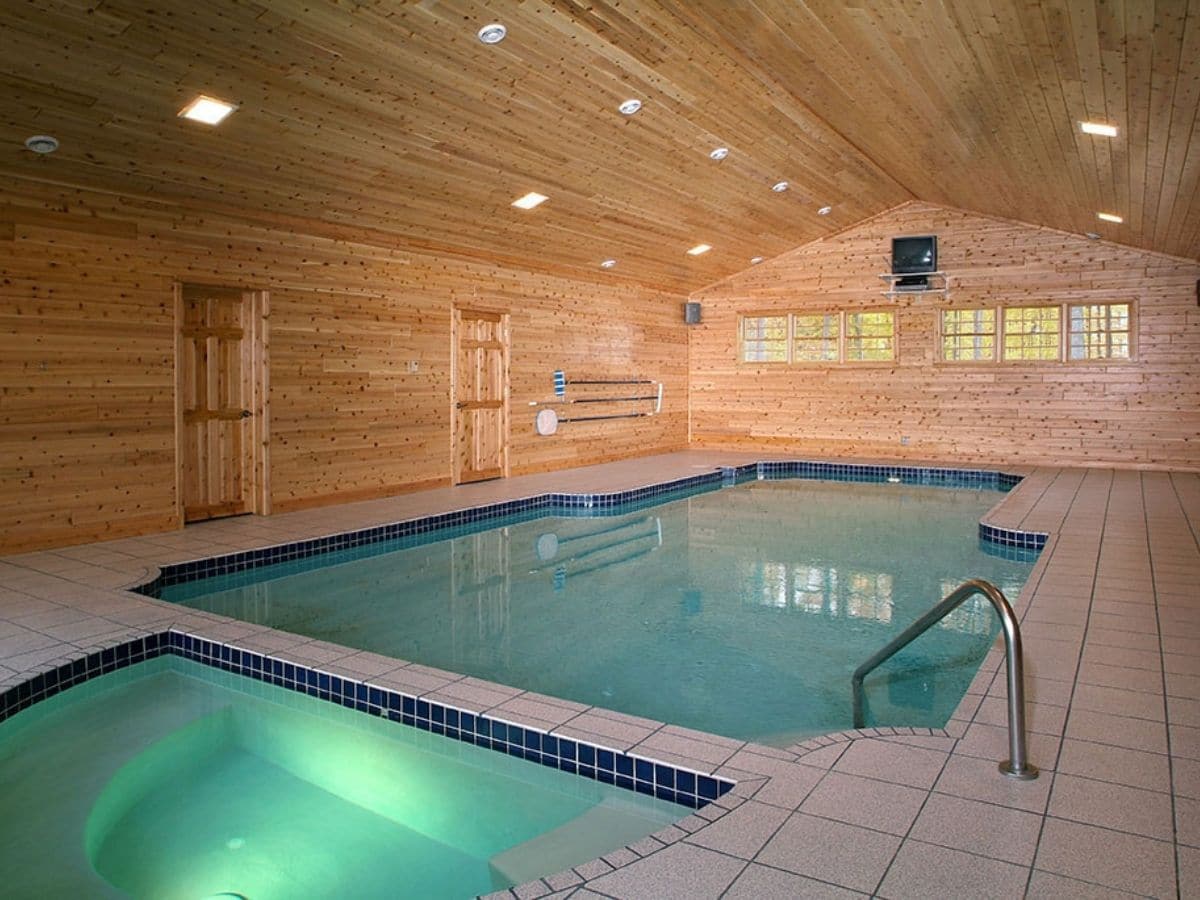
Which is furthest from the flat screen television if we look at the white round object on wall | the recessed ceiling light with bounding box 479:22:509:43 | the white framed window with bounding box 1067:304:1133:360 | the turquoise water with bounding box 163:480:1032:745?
the recessed ceiling light with bounding box 479:22:509:43

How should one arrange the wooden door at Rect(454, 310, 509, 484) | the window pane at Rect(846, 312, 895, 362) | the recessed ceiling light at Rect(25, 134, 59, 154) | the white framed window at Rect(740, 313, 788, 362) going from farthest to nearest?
the white framed window at Rect(740, 313, 788, 362)
the window pane at Rect(846, 312, 895, 362)
the wooden door at Rect(454, 310, 509, 484)
the recessed ceiling light at Rect(25, 134, 59, 154)

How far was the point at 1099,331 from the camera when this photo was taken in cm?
1088

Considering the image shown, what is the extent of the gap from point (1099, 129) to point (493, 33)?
390 centimetres

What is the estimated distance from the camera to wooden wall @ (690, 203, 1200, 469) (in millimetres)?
10500

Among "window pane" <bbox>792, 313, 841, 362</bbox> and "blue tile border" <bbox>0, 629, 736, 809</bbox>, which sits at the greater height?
"window pane" <bbox>792, 313, 841, 362</bbox>

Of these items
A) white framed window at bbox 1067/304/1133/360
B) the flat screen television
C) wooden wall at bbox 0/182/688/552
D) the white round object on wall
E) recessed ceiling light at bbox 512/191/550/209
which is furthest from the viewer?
the flat screen television

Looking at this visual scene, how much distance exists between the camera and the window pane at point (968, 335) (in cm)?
1147

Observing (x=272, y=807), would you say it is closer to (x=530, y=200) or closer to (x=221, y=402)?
(x=221, y=402)

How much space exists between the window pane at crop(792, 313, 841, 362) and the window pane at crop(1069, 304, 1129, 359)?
2.91 meters

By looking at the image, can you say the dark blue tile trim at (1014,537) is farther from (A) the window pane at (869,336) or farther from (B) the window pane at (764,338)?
(B) the window pane at (764,338)

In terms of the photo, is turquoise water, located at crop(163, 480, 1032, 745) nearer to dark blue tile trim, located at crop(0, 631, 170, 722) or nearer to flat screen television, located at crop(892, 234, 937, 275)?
dark blue tile trim, located at crop(0, 631, 170, 722)

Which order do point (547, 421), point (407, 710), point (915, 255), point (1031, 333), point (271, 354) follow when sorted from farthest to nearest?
point (915, 255) → point (1031, 333) → point (547, 421) → point (271, 354) → point (407, 710)

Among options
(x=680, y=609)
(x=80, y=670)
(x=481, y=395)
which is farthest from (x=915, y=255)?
(x=80, y=670)

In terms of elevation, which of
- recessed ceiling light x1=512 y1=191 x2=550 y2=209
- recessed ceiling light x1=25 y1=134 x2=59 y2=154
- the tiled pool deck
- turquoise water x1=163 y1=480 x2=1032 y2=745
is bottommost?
turquoise water x1=163 y1=480 x2=1032 y2=745
